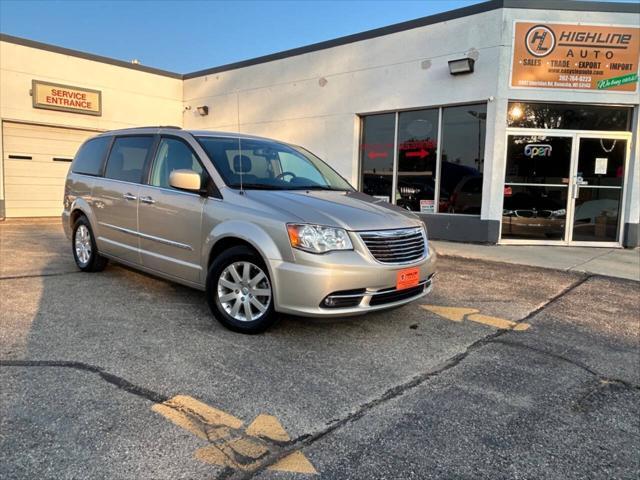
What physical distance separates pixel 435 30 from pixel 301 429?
10453mm

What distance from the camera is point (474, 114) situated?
10789 millimetres

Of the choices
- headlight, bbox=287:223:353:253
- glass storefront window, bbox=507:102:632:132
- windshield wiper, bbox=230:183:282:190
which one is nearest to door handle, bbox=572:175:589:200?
glass storefront window, bbox=507:102:632:132

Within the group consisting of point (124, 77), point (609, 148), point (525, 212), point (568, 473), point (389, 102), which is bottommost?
point (568, 473)

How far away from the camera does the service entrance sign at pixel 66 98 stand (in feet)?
46.6

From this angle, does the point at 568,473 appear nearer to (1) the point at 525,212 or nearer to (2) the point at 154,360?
(2) the point at 154,360

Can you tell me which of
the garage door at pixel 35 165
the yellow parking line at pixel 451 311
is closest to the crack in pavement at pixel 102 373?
the yellow parking line at pixel 451 311

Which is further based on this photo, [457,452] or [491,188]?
[491,188]

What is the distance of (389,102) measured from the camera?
12008 millimetres

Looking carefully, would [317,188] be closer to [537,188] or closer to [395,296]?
[395,296]

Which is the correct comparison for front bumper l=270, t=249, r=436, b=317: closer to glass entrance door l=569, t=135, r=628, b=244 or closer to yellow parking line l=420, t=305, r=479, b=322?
yellow parking line l=420, t=305, r=479, b=322

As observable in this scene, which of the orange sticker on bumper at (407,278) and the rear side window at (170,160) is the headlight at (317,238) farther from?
the rear side window at (170,160)

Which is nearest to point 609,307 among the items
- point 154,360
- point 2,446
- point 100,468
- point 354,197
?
point 354,197

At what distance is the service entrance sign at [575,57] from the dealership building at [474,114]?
0.02 metres

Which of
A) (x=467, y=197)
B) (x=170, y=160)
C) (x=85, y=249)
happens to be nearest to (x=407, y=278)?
(x=170, y=160)
